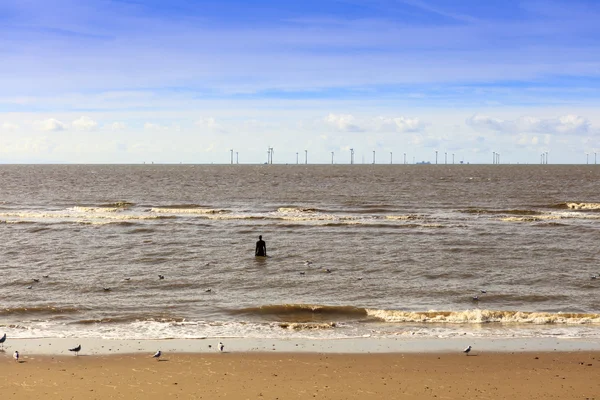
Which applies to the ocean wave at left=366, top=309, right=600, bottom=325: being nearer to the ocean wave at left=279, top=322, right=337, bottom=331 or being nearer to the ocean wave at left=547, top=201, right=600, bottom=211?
the ocean wave at left=279, top=322, right=337, bottom=331

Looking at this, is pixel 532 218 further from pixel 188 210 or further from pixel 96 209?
pixel 96 209

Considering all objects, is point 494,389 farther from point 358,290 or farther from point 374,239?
point 374,239

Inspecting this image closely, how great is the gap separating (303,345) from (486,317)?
7.09m

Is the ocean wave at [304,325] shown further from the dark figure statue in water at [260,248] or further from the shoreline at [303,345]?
the dark figure statue in water at [260,248]

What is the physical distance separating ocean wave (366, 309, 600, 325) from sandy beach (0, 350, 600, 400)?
396 cm

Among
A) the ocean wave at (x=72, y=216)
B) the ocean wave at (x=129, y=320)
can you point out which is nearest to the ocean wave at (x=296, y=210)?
the ocean wave at (x=72, y=216)

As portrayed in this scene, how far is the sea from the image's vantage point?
2206cm

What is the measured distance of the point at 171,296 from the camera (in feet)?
86.5

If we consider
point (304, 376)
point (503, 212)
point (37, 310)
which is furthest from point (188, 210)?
point (304, 376)

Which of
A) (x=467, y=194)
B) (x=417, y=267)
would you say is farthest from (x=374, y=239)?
(x=467, y=194)

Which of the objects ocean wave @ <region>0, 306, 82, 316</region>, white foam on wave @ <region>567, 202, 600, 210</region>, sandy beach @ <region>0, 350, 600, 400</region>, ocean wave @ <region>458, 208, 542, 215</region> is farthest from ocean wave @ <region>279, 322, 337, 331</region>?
white foam on wave @ <region>567, 202, 600, 210</region>

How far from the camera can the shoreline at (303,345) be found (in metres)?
18.7

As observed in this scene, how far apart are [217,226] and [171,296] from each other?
24.6 m

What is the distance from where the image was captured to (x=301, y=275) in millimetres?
30859
